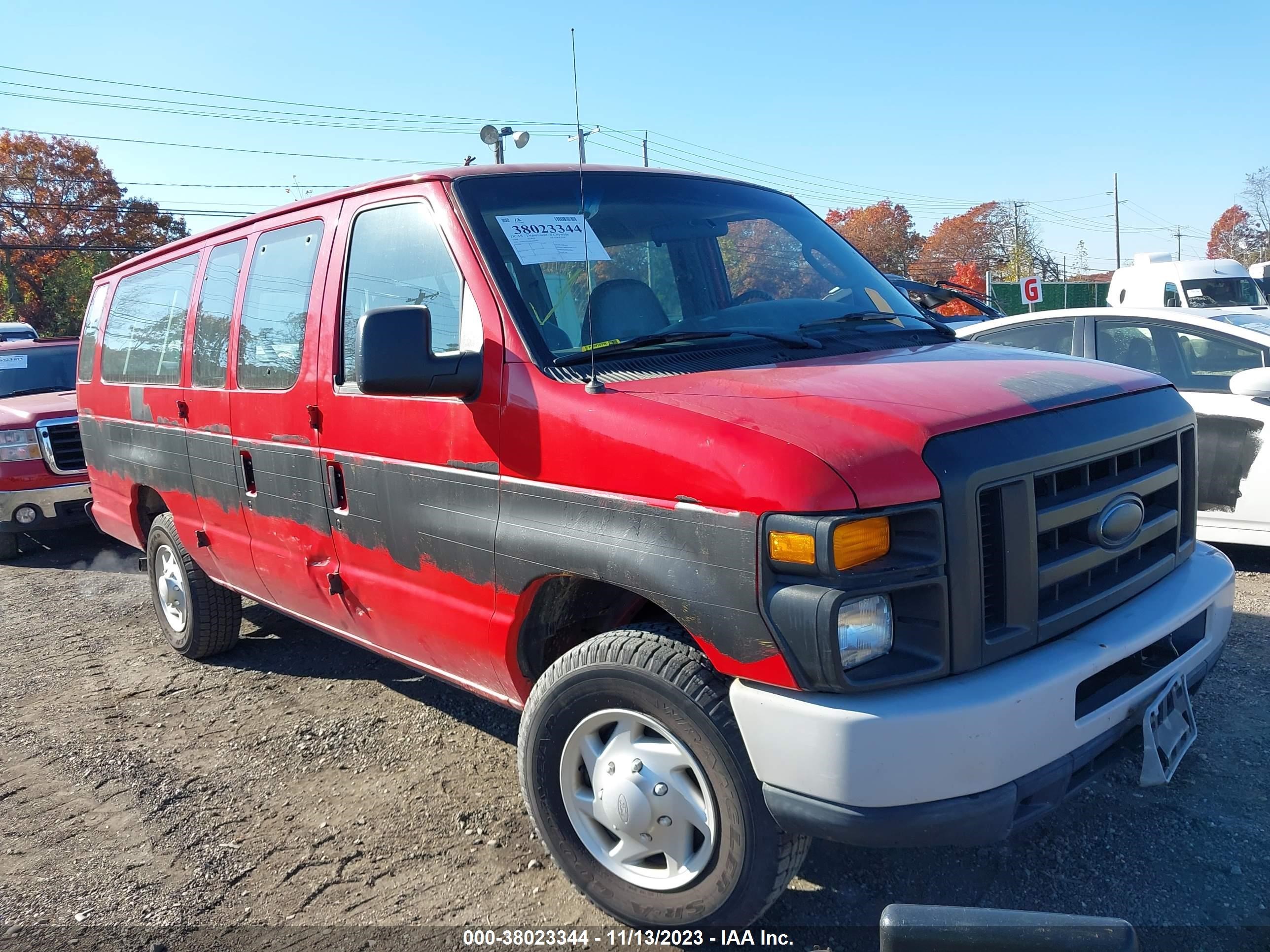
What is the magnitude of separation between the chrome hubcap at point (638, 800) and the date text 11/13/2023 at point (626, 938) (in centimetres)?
17

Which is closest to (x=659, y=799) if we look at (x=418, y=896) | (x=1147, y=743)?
(x=418, y=896)

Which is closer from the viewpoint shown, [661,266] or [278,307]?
[661,266]

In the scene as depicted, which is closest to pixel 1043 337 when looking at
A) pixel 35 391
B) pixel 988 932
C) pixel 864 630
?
pixel 864 630

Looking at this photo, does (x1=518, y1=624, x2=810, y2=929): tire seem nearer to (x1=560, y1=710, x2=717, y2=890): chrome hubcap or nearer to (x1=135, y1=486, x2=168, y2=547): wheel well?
(x1=560, y1=710, x2=717, y2=890): chrome hubcap

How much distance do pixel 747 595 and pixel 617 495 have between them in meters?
0.48

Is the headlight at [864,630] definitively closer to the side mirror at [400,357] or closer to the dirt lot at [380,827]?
the dirt lot at [380,827]

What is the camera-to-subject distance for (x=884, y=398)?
247 cm

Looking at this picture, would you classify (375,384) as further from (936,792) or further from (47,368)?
(47,368)

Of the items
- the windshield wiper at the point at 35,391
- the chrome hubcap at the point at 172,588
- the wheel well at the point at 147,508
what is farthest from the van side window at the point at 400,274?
the windshield wiper at the point at 35,391

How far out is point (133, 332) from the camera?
5.45 m

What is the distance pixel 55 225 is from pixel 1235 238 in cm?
8620

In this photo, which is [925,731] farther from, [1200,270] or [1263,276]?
[1263,276]

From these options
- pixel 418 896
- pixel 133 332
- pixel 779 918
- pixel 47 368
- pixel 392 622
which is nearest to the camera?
pixel 779 918

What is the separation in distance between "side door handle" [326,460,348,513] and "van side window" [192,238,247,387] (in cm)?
107
